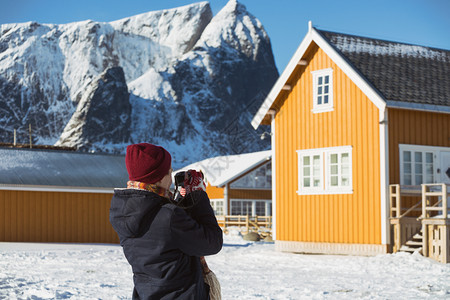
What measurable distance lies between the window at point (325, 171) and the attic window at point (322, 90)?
122 centimetres

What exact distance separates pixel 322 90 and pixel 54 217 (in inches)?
419

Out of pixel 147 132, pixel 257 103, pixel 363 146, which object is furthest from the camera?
pixel 257 103

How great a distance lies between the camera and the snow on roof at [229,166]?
38.1 m

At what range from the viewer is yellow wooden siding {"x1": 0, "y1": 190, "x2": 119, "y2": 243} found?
856 inches

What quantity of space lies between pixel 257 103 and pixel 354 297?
156275 millimetres

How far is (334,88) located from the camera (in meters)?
17.6

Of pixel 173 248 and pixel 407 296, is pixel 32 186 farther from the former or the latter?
pixel 173 248

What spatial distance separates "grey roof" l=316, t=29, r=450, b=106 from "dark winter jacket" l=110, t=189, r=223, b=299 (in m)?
13.9

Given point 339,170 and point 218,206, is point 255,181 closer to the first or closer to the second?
point 218,206

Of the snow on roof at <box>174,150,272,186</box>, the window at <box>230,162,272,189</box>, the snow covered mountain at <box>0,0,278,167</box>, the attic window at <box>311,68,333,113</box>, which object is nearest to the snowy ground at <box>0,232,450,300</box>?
the attic window at <box>311,68,333,113</box>

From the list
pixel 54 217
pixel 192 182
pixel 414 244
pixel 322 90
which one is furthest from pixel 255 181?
pixel 192 182

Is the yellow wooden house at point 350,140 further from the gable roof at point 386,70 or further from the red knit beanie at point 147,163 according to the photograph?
the red knit beanie at point 147,163

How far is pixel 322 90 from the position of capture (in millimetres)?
17938

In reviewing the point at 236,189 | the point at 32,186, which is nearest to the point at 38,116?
the point at 236,189
